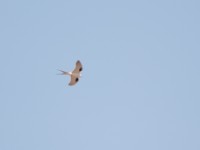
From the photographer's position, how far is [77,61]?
55.5 meters

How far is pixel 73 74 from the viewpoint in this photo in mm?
55969

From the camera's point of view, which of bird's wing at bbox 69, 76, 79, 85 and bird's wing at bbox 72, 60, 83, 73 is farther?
bird's wing at bbox 69, 76, 79, 85

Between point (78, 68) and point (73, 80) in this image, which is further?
point (73, 80)

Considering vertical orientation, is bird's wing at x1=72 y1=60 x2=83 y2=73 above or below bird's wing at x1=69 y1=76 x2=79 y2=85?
above

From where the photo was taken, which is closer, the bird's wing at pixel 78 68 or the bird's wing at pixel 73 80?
the bird's wing at pixel 78 68

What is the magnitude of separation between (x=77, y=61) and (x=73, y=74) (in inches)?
69.2

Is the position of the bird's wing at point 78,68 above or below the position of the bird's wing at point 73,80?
above

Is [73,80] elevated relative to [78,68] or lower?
lower
